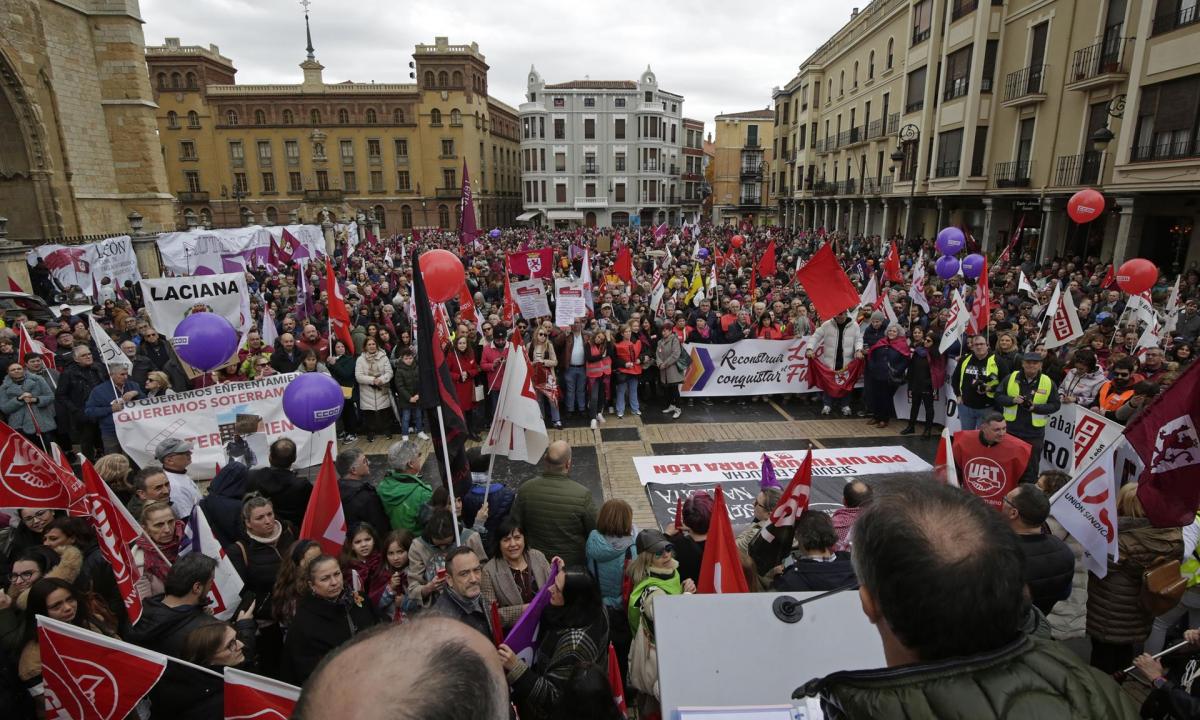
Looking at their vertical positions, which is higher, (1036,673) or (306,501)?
(1036,673)

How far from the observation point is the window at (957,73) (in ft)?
83.5

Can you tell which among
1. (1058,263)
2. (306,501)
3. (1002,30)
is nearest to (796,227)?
(1002,30)

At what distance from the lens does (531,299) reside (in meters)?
13.5

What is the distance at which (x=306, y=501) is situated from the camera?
526cm

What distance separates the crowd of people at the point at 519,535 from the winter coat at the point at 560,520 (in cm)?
2

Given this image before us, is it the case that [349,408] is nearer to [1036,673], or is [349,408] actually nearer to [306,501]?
[306,501]

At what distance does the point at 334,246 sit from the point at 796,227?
37233mm

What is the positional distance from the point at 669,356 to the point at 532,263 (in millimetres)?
7520

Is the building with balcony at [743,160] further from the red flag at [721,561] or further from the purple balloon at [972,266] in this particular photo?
the red flag at [721,561]

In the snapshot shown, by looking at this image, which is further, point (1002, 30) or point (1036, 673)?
point (1002, 30)

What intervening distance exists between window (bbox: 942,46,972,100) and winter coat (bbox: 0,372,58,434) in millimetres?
30149

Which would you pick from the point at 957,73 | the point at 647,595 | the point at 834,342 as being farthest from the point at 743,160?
the point at 647,595

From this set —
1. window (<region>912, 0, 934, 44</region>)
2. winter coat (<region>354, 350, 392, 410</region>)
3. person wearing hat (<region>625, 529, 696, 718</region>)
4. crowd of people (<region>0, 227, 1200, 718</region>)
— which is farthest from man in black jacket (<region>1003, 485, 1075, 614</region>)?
window (<region>912, 0, 934, 44</region>)

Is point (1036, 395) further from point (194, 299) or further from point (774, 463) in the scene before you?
point (194, 299)
